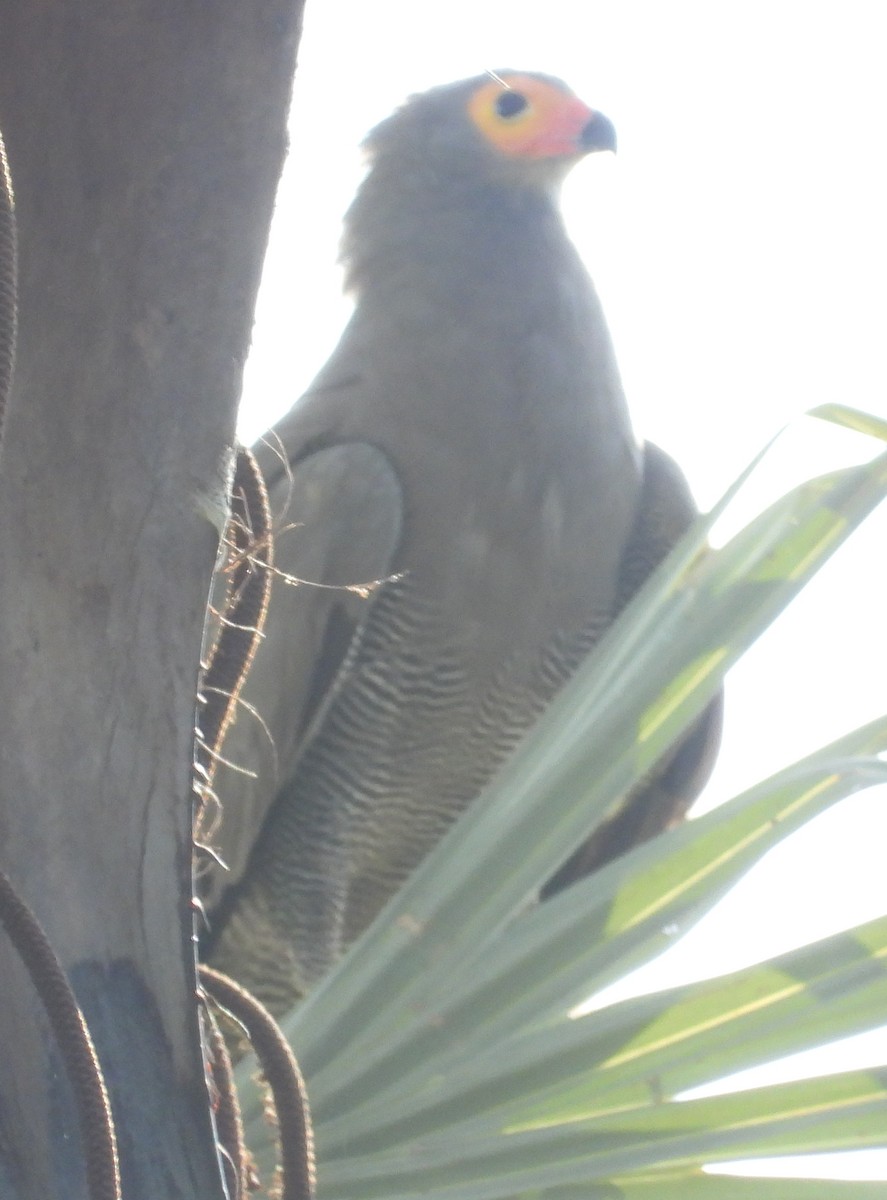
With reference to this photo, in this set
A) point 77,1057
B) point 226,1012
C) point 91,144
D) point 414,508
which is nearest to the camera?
point 77,1057

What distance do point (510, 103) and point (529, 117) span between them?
0.06 metres

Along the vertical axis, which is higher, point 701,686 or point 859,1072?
point 701,686

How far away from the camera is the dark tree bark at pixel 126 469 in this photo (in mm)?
1057

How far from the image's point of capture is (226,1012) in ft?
4.07

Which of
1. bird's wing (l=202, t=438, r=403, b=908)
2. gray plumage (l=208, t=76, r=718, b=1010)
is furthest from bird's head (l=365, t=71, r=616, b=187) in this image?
bird's wing (l=202, t=438, r=403, b=908)

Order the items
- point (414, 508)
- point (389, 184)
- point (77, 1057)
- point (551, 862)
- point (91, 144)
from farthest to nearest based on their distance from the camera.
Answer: point (389, 184)
point (414, 508)
point (551, 862)
point (91, 144)
point (77, 1057)

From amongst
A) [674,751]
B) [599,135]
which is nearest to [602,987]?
[674,751]

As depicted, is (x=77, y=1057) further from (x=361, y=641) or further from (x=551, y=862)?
(x=361, y=641)

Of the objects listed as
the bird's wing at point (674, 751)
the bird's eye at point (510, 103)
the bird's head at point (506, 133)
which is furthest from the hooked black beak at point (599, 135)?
the bird's wing at point (674, 751)

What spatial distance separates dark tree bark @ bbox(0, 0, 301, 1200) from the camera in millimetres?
1057

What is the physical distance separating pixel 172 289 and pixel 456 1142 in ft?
2.98

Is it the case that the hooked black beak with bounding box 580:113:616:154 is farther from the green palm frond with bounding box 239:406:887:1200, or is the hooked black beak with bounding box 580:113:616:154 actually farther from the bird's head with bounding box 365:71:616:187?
the green palm frond with bounding box 239:406:887:1200

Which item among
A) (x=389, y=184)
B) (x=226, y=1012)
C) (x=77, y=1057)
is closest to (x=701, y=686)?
(x=226, y=1012)

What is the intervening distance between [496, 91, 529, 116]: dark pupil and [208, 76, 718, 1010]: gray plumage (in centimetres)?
39
